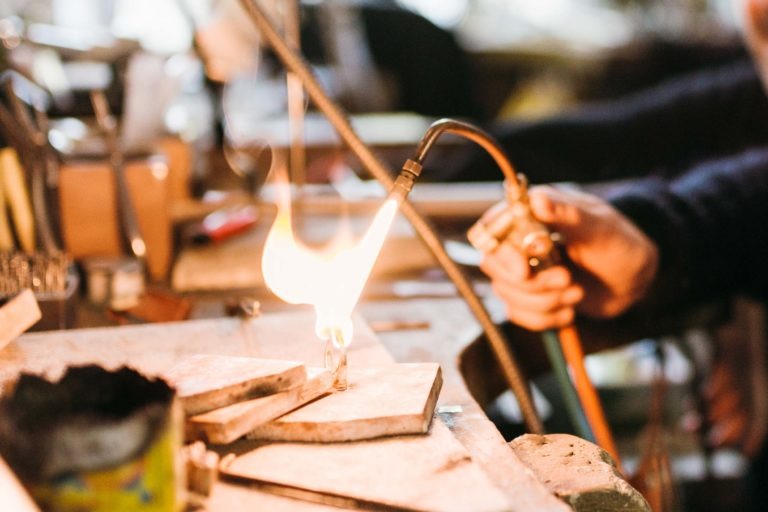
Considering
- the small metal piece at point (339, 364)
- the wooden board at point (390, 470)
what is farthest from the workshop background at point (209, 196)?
the wooden board at point (390, 470)

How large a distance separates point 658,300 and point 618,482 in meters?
1.14

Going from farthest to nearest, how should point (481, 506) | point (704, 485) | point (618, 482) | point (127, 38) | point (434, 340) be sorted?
point (704, 485) → point (127, 38) → point (434, 340) → point (618, 482) → point (481, 506)

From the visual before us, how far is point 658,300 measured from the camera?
200 centimetres

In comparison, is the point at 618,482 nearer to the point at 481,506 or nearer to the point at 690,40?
the point at 481,506

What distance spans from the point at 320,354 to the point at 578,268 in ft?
2.57

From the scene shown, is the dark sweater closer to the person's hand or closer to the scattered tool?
the person's hand

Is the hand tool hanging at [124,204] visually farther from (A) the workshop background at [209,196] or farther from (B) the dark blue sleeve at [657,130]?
(B) the dark blue sleeve at [657,130]

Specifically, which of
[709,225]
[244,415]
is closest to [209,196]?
[709,225]

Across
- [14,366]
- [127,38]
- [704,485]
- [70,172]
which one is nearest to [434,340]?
[14,366]

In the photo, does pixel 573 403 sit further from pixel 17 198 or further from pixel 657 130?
pixel 657 130

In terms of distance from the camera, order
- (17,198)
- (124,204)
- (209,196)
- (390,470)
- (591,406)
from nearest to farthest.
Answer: (390,470) → (591,406) → (17,198) → (124,204) → (209,196)

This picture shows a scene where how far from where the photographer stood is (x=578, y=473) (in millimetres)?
961

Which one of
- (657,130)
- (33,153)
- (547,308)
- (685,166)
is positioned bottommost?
(685,166)

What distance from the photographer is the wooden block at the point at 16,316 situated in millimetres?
1176
